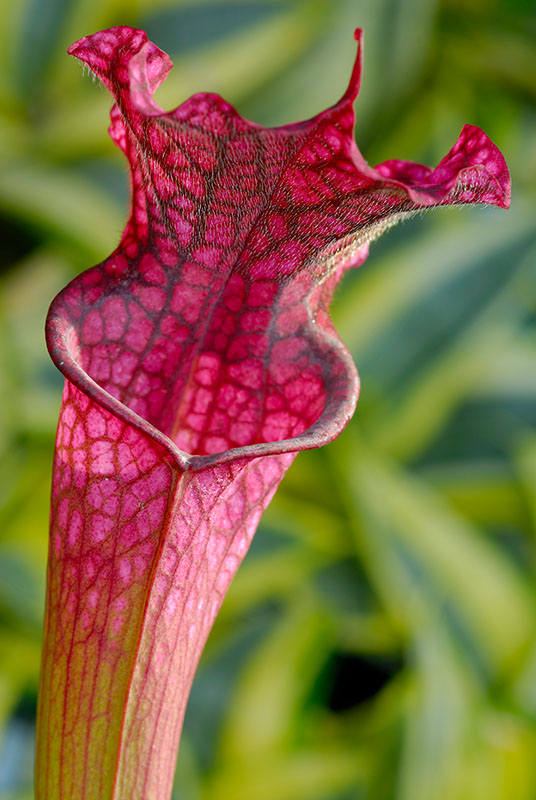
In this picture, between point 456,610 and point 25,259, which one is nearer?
point 456,610

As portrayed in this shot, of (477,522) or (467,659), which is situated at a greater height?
(477,522)

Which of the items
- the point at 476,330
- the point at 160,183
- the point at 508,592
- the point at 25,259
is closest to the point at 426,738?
the point at 508,592

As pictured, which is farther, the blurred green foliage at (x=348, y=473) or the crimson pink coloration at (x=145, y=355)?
the blurred green foliage at (x=348, y=473)

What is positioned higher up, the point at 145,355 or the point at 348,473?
the point at 348,473

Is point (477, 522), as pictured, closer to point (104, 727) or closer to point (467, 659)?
point (467, 659)

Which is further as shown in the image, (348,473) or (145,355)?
(348,473)
